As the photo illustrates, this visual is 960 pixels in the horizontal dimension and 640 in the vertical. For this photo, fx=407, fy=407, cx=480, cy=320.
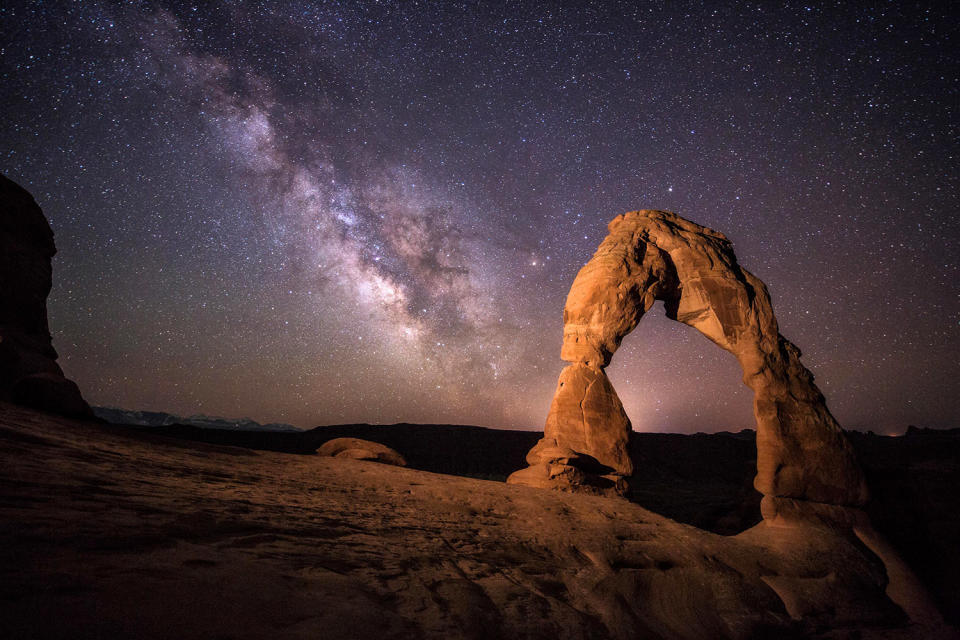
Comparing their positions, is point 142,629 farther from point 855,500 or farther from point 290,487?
point 855,500

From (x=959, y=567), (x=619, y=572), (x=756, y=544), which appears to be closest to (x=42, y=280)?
(x=619, y=572)

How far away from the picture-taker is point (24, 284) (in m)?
9.55

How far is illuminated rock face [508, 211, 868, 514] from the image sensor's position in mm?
7484

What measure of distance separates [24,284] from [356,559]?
12251mm

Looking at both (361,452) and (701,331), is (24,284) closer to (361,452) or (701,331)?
(361,452)

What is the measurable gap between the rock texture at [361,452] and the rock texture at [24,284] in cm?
510

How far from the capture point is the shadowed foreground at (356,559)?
171cm

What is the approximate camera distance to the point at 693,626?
3.48 meters

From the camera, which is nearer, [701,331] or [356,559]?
[356,559]

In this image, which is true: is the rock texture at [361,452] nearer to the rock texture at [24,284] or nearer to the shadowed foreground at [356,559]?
the shadowed foreground at [356,559]

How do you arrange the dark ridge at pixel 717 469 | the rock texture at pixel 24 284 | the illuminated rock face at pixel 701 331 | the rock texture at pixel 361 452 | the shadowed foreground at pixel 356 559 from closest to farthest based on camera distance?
1. the shadowed foreground at pixel 356 559
2. the illuminated rock face at pixel 701 331
3. the rock texture at pixel 24 284
4. the rock texture at pixel 361 452
5. the dark ridge at pixel 717 469

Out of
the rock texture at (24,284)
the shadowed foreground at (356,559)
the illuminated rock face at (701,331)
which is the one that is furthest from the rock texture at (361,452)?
the rock texture at (24,284)

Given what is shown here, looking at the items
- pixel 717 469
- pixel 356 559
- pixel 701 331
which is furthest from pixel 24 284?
pixel 717 469

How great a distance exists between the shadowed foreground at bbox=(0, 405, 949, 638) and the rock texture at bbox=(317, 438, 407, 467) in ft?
4.86
